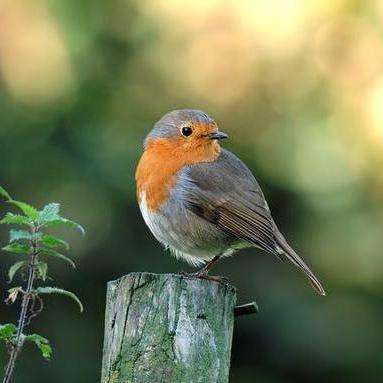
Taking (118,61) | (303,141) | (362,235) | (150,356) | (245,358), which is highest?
(118,61)

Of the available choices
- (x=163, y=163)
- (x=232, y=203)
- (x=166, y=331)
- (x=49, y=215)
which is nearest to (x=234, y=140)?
(x=163, y=163)

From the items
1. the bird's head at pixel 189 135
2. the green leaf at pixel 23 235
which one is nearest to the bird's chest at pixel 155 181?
the bird's head at pixel 189 135

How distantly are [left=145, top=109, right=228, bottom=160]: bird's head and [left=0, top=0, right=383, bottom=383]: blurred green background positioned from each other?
77.0 inches

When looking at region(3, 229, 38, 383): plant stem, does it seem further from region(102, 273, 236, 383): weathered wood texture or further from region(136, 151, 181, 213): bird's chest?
region(136, 151, 181, 213): bird's chest

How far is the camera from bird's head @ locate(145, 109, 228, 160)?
509 centimetres

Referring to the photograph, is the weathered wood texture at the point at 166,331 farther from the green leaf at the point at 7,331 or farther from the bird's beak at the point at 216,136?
the bird's beak at the point at 216,136

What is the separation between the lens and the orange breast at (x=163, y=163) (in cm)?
488

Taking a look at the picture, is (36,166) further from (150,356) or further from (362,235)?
(150,356)

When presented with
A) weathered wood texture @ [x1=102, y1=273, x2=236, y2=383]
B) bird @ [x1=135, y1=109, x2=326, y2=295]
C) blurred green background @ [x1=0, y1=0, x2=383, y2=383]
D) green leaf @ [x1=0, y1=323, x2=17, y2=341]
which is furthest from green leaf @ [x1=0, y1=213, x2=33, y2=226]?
blurred green background @ [x1=0, y1=0, x2=383, y2=383]

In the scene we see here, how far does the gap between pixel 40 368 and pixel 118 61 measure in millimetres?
2214

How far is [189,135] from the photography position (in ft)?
16.7

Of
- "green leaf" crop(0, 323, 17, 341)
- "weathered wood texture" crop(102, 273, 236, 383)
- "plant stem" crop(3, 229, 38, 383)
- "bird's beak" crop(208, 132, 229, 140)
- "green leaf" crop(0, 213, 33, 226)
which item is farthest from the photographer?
"bird's beak" crop(208, 132, 229, 140)

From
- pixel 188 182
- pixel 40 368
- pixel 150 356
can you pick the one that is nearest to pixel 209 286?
pixel 150 356

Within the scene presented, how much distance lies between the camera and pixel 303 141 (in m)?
7.54
